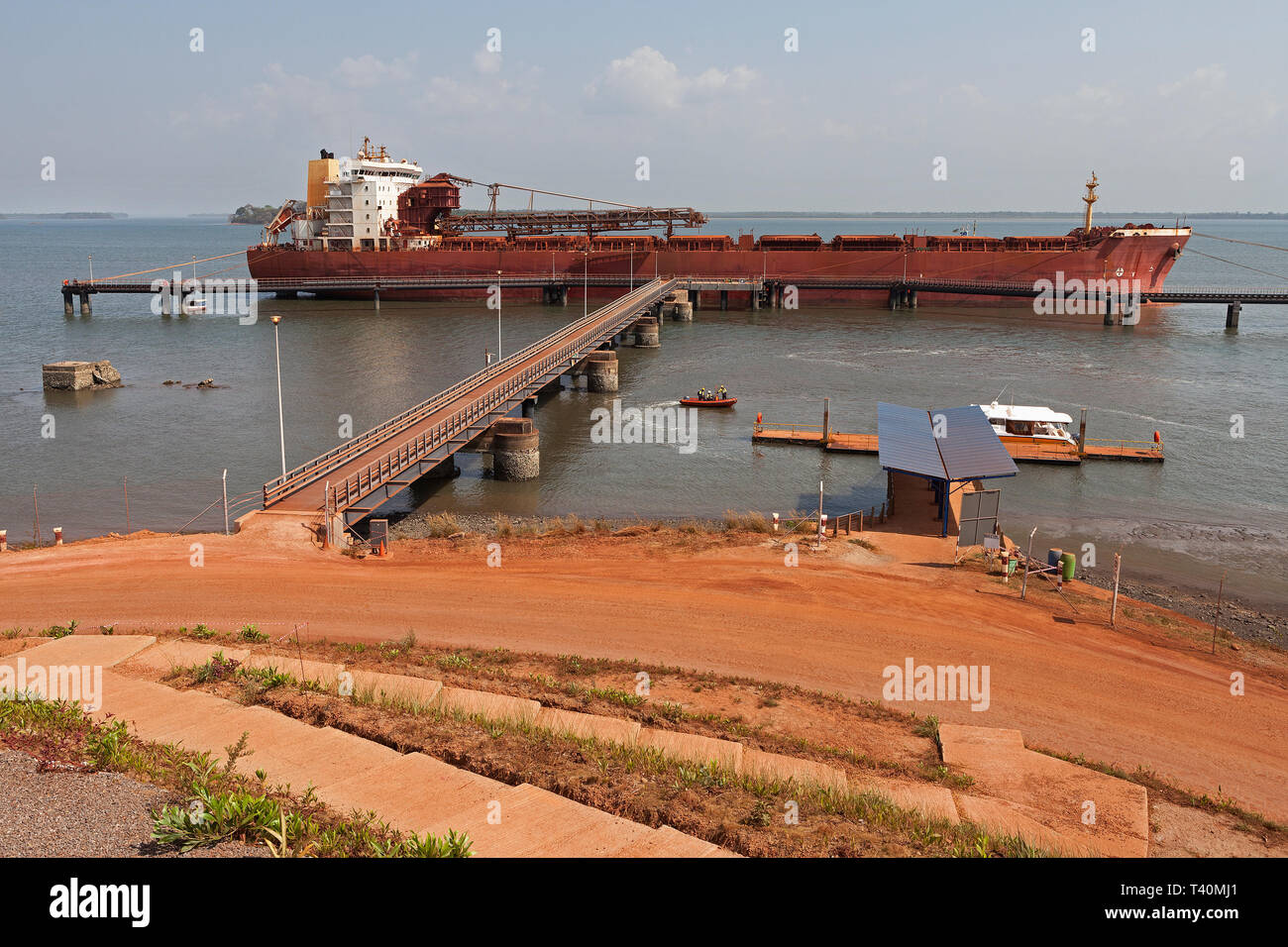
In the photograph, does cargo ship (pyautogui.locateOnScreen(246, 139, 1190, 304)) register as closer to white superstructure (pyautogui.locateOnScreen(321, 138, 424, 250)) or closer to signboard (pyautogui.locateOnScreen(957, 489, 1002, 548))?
white superstructure (pyautogui.locateOnScreen(321, 138, 424, 250))

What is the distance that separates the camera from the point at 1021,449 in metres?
36.5

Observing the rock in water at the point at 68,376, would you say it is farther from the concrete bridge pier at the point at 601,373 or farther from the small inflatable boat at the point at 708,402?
the small inflatable boat at the point at 708,402

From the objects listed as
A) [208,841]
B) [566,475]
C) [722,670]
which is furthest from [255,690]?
[566,475]

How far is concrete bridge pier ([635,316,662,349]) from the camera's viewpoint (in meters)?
65.8

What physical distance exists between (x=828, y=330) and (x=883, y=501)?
45789 mm

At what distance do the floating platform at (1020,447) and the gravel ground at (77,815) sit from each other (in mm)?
30559

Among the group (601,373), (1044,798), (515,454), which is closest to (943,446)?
(515,454)

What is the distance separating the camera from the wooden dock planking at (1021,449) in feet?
118

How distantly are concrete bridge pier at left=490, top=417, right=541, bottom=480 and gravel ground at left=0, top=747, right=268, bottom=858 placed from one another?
76.9 feet

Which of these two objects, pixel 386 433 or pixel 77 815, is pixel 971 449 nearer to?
pixel 386 433

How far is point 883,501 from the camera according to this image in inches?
1203

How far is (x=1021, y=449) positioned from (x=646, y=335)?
113ft

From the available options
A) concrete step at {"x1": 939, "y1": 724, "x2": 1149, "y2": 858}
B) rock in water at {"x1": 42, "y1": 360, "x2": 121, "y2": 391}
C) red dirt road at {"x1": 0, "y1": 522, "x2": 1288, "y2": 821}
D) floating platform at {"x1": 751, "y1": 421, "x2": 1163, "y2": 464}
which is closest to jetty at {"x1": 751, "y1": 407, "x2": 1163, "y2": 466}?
floating platform at {"x1": 751, "y1": 421, "x2": 1163, "y2": 464}

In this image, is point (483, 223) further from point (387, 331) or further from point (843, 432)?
point (843, 432)
